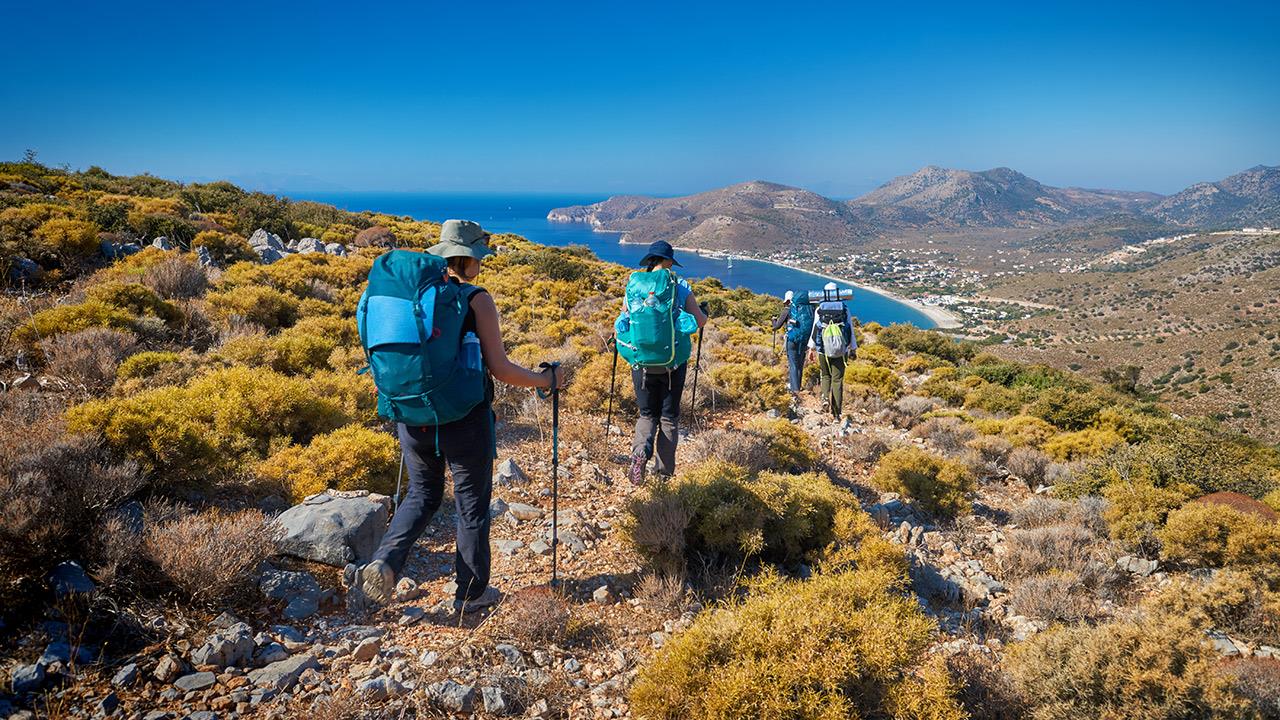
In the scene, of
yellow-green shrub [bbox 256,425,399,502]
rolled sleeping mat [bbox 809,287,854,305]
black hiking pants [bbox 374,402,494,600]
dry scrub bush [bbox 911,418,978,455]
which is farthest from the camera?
rolled sleeping mat [bbox 809,287,854,305]

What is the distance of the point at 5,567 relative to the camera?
2.37 meters

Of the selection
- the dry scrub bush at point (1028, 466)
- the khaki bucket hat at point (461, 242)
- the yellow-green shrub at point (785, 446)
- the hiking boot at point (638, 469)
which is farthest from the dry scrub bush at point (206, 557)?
the dry scrub bush at point (1028, 466)

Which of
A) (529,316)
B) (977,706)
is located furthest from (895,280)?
(977,706)

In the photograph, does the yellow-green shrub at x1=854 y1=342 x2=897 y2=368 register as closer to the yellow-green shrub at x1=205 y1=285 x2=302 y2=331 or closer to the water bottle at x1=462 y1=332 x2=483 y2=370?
the yellow-green shrub at x1=205 y1=285 x2=302 y2=331

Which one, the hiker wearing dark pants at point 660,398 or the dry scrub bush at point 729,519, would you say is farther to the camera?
the hiker wearing dark pants at point 660,398

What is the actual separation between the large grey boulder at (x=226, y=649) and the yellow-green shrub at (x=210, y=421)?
198 cm

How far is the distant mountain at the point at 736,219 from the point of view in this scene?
13450 centimetres

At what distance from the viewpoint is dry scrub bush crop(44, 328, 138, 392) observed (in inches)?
214

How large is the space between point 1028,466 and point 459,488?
25.1ft

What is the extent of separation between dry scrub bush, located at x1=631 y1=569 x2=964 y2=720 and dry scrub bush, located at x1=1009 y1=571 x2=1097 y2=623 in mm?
1591

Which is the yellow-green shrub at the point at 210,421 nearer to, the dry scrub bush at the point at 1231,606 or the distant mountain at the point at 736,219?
the dry scrub bush at the point at 1231,606

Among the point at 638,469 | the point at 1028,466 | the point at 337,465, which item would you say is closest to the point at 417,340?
the point at 337,465

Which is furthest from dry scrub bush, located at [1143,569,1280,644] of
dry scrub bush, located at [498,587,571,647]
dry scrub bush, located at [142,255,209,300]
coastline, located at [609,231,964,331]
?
coastline, located at [609,231,964,331]

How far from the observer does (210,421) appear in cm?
464
